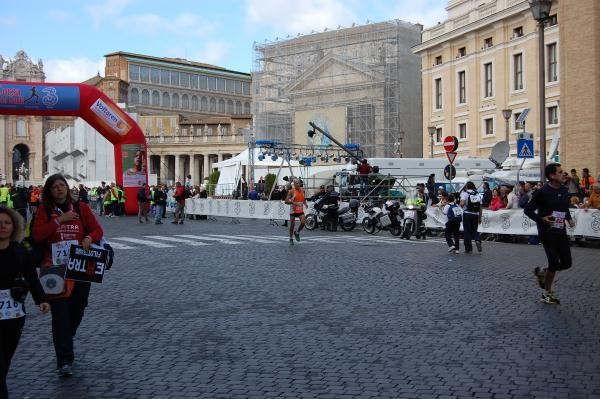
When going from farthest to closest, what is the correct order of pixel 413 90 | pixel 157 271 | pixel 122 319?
pixel 413 90
pixel 157 271
pixel 122 319

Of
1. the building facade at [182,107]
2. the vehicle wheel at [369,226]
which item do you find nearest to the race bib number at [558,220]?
the vehicle wheel at [369,226]

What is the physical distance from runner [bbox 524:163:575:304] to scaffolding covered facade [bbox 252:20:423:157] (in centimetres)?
4880

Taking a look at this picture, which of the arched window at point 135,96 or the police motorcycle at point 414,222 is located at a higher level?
the arched window at point 135,96

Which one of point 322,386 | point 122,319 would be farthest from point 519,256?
point 322,386

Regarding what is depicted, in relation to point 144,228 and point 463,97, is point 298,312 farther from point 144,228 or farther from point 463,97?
point 463,97

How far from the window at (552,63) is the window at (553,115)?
5.19ft

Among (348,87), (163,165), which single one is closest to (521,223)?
(348,87)

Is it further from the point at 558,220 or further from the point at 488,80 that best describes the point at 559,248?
the point at 488,80

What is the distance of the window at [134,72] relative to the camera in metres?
120

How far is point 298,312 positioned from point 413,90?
55.6 meters

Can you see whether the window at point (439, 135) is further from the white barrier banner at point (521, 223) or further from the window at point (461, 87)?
the white barrier banner at point (521, 223)

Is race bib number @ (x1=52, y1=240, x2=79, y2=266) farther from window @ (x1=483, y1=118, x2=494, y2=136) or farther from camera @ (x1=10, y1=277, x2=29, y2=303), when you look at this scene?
window @ (x1=483, y1=118, x2=494, y2=136)

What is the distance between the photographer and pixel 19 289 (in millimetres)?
4980

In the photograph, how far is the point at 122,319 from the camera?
8.64 meters
